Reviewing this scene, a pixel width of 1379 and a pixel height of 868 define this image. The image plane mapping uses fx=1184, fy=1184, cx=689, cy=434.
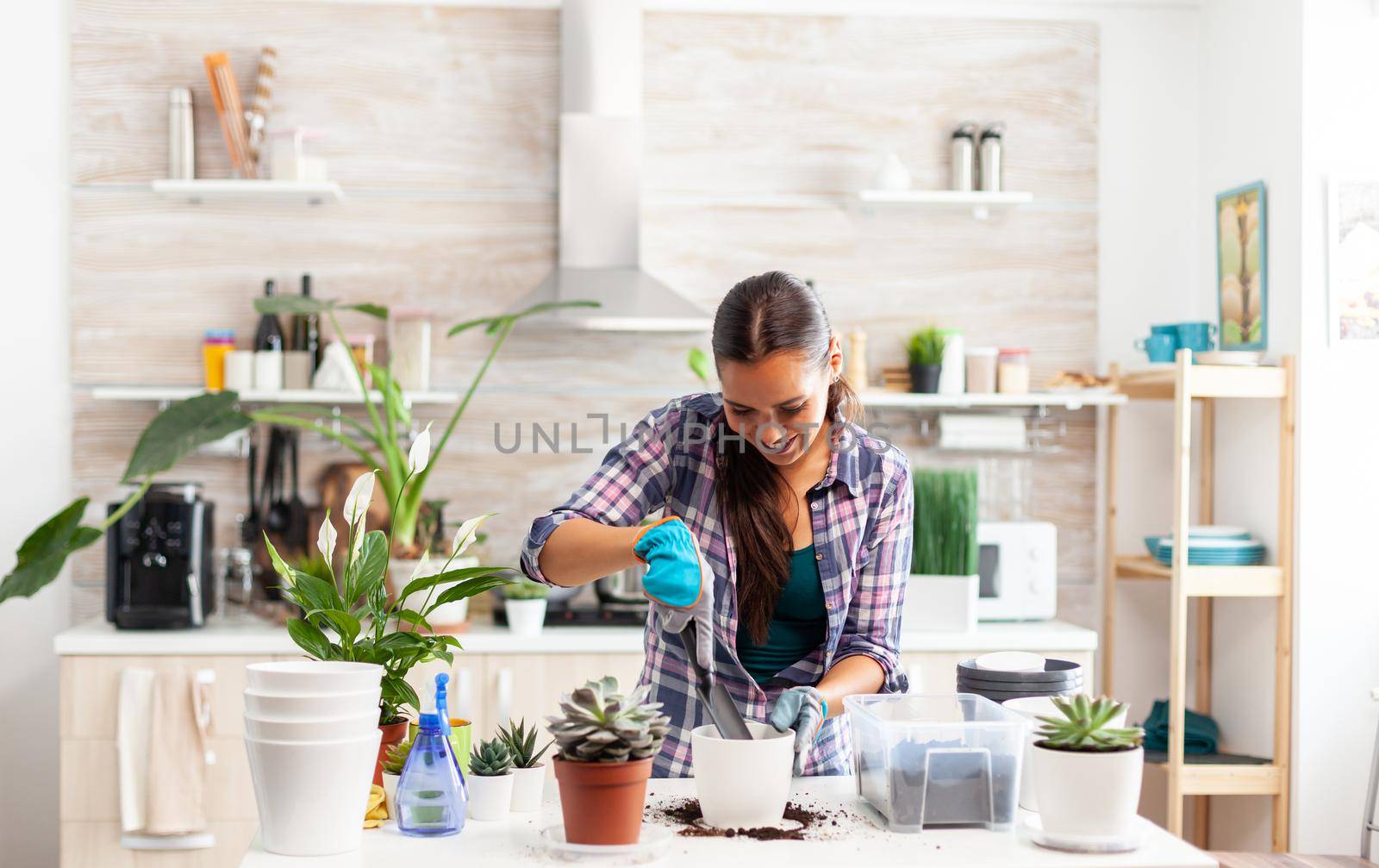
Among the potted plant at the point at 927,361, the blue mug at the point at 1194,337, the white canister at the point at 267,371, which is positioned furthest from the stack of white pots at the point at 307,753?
the blue mug at the point at 1194,337

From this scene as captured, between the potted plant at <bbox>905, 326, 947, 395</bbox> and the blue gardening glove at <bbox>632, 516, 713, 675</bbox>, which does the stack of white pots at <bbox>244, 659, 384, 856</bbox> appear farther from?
the potted plant at <bbox>905, 326, 947, 395</bbox>

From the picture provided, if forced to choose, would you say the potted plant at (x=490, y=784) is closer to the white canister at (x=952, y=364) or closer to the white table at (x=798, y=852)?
the white table at (x=798, y=852)

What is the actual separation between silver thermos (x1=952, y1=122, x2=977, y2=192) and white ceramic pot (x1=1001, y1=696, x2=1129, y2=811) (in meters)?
2.20

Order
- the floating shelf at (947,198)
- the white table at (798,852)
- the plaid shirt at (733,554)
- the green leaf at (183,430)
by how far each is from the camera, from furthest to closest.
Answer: the floating shelf at (947,198)
the green leaf at (183,430)
the plaid shirt at (733,554)
the white table at (798,852)

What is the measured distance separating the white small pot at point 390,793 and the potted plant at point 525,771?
0.45ft

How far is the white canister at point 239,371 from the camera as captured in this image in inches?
128

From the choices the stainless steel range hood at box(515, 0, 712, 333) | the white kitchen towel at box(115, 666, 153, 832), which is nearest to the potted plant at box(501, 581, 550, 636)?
the stainless steel range hood at box(515, 0, 712, 333)

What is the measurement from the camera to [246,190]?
127 inches

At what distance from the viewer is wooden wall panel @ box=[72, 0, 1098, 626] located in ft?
11.0

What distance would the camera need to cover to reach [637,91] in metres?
3.32

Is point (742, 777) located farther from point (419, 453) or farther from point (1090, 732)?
point (419, 453)

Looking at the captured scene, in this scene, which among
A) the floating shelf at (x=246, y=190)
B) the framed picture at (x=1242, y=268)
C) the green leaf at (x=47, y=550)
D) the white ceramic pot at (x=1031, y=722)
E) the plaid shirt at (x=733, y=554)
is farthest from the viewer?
the floating shelf at (x=246, y=190)

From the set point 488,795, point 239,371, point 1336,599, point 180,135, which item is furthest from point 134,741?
point 1336,599

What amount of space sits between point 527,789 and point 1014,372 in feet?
7.59
